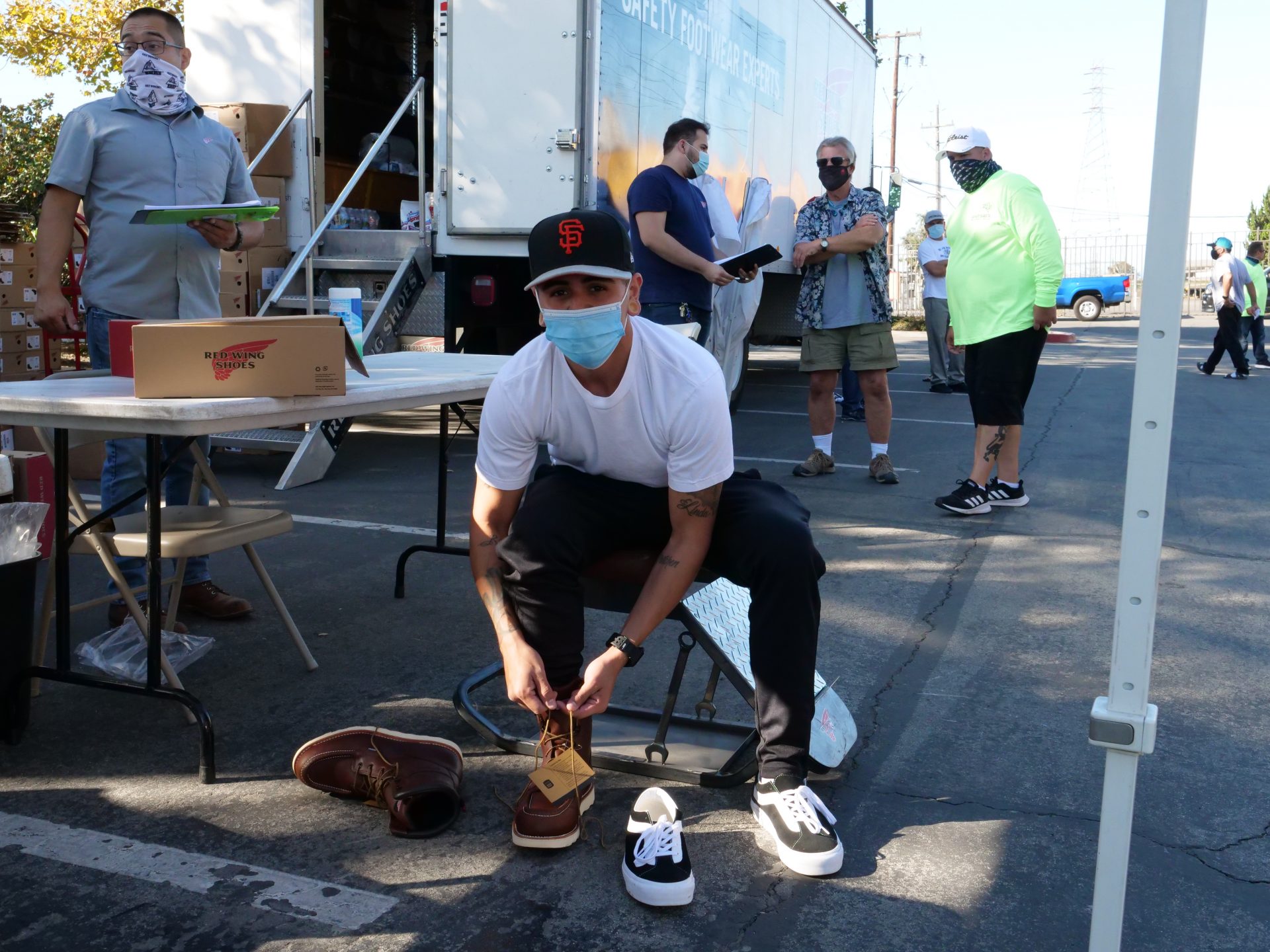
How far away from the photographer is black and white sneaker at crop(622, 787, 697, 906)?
228 cm

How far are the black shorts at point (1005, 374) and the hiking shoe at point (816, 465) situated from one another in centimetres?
126

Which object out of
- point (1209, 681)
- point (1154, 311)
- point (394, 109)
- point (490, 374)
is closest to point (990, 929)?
point (1154, 311)

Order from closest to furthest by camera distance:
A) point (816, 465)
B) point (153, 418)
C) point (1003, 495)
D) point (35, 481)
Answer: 1. point (153, 418)
2. point (35, 481)
3. point (1003, 495)
4. point (816, 465)

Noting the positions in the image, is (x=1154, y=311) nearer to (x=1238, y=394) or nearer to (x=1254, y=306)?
(x=1238, y=394)

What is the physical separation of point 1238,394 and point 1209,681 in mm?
10114

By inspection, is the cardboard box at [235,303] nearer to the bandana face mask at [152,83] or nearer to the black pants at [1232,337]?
the bandana face mask at [152,83]

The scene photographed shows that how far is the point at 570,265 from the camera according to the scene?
8.13 feet

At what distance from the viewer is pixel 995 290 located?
5672 millimetres

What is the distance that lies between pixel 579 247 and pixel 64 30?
15.5 m

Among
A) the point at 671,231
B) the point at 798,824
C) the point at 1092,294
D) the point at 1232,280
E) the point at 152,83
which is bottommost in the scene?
the point at 798,824

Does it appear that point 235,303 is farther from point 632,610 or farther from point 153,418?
point 632,610

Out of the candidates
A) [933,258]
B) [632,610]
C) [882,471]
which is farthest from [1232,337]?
[632,610]

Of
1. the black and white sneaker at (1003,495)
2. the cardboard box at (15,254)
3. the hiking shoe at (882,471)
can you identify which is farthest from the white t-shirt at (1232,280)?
the cardboard box at (15,254)

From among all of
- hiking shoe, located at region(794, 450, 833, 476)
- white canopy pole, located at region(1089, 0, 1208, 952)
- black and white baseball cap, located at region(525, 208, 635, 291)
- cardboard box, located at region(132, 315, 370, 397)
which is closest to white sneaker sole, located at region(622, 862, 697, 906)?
white canopy pole, located at region(1089, 0, 1208, 952)
